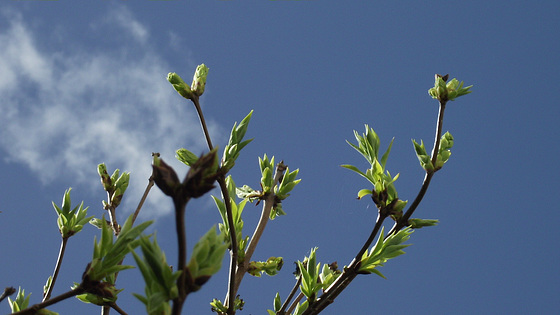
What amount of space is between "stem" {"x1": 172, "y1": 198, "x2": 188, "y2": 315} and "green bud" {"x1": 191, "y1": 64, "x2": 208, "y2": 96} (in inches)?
51.4

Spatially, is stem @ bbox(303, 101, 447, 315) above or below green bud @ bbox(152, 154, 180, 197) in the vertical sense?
above

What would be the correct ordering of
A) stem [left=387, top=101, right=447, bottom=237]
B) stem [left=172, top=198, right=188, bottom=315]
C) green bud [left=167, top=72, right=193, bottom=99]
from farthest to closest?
green bud [left=167, top=72, right=193, bottom=99] < stem [left=387, top=101, right=447, bottom=237] < stem [left=172, top=198, right=188, bottom=315]

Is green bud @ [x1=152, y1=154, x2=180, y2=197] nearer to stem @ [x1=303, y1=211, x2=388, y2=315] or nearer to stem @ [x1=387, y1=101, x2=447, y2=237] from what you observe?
stem @ [x1=303, y1=211, x2=388, y2=315]

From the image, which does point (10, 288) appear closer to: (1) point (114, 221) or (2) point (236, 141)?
(1) point (114, 221)

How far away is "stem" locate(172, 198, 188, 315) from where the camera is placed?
97 cm

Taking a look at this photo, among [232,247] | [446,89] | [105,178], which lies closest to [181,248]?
[232,247]

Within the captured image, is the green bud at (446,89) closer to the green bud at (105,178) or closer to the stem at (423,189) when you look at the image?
the stem at (423,189)

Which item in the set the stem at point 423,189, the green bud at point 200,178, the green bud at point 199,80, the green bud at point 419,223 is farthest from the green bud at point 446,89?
the green bud at point 200,178

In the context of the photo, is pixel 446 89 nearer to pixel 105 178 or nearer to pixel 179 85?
pixel 179 85

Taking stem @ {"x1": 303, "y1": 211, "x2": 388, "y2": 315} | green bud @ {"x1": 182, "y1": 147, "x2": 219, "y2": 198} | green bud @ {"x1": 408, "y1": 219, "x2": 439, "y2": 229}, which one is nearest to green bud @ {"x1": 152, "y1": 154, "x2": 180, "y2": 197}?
green bud @ {"x1": 182, "y1": 147, "x2": 219, "y2": 198}

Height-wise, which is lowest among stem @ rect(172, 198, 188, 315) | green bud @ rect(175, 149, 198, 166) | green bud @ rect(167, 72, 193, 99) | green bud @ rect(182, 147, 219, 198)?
stem @ rect(172, 198, 188, 315)

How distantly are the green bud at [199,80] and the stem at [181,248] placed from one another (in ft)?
4.28

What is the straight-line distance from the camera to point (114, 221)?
2.61 m

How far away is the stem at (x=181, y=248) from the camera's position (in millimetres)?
974
